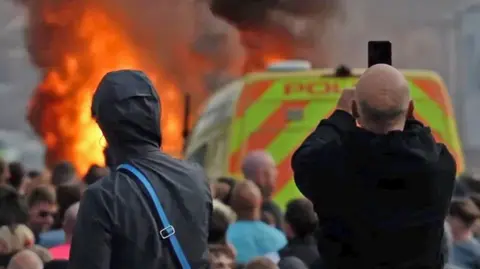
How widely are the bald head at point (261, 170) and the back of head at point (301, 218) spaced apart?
4.25 feet

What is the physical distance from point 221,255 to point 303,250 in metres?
0.53

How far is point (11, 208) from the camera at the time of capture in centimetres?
680

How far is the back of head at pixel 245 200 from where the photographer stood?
21.8 feet

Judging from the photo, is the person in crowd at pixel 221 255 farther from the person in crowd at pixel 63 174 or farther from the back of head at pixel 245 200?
the person in crowd at pixel 63 174

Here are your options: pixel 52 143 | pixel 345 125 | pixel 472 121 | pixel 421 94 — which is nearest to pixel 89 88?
pixel 52 143

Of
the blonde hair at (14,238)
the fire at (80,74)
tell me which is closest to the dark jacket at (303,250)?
the blonde hair at (14,238)

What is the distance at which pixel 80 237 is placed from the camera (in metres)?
3.99

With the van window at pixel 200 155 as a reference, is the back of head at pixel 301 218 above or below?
above

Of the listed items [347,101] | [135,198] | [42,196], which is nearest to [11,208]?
[42,196]

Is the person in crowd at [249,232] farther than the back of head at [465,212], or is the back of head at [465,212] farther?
the person in crowd at [249,232]

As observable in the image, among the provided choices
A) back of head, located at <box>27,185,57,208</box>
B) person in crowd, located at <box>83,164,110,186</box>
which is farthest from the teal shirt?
person in crowd, located at <box>83,164,110,186</box>

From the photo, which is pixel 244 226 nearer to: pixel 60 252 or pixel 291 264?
pixel 60 252

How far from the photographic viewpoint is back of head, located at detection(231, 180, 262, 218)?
6648 millimetres

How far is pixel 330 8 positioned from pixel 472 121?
206 centimetres
